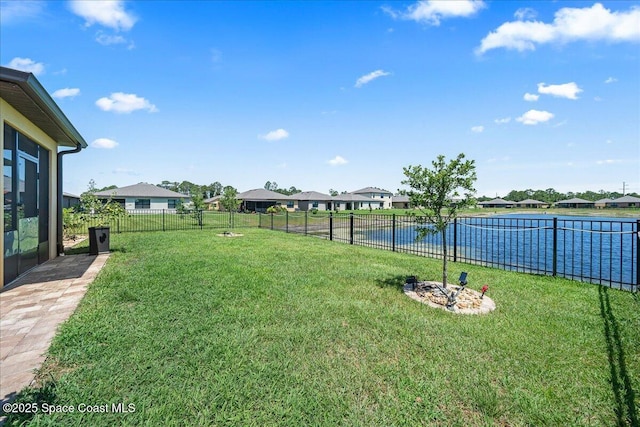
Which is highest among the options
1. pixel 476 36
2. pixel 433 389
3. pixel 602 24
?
pixel 476 36

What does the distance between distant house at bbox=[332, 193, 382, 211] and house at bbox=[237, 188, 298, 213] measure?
33.7ft

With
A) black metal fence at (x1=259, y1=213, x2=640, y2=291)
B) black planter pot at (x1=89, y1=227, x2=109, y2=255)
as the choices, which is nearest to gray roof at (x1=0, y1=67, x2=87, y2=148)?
black planter pot at (x1=89, y1=227, x2=109, y2=255)

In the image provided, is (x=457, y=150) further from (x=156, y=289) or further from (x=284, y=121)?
(x=284, y=121)

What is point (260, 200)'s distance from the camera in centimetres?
4406

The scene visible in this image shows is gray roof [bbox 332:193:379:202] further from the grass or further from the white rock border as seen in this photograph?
the grass

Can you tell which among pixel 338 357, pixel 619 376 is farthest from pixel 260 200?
pixel 619 376

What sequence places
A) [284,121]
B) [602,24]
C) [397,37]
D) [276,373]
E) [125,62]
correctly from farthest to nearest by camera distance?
1. [284,121]
2. [125,62]
3. [397,37]
4. [602,24]
5. [276,373]

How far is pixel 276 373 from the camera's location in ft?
8.44

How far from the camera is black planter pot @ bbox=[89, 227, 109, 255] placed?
8.44 metres

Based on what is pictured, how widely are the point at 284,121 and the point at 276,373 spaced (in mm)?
18247

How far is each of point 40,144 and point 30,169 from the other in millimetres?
886

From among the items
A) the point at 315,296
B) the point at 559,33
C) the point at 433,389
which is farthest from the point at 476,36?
the point at 433,389

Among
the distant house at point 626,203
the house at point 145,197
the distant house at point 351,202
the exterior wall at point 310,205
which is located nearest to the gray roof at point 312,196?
the exterior wall at point 310,205

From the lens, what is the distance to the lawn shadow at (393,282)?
17.5 ft
